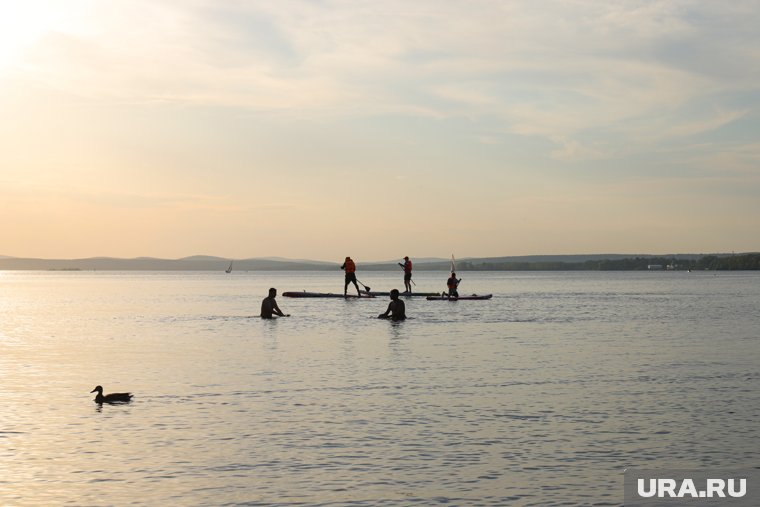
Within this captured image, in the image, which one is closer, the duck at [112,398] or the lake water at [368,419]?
the lake water at [368,419]

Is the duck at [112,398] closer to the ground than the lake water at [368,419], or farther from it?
farther from it

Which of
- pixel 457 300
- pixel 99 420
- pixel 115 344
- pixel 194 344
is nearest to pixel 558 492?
pixel 99 420

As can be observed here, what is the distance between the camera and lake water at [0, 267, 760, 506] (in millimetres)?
14242

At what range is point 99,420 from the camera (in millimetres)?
19828

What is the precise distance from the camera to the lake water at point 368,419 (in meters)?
14.2

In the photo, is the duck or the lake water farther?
the duck

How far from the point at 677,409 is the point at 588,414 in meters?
2.38

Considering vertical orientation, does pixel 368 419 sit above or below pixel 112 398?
below

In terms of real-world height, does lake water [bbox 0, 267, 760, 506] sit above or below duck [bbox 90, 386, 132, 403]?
below

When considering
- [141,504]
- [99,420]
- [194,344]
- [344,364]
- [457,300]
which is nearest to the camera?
[141,504]

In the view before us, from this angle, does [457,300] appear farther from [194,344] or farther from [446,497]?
[446,497]

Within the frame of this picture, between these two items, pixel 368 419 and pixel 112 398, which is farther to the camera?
pixel 112 398

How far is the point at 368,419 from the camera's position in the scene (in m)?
19.7

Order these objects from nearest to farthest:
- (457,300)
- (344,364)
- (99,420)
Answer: (99,420) → (344,364) → (457,300)
